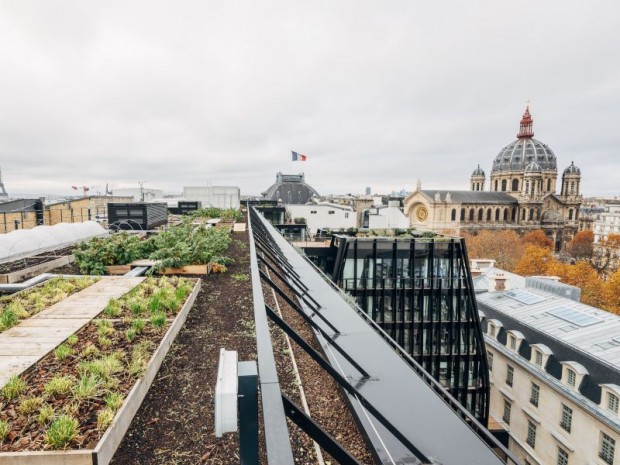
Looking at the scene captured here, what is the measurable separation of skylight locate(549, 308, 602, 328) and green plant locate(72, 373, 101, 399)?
28727 mm

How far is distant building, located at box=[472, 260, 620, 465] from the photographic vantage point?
60.8 ft

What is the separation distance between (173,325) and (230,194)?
46.3 metres

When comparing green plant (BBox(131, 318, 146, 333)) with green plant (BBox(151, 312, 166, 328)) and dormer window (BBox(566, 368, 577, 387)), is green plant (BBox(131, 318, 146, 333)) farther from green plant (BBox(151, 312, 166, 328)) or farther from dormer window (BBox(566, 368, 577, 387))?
dormer window (BBox(566, 368, 577, 387))

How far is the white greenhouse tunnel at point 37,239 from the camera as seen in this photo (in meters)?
12.6

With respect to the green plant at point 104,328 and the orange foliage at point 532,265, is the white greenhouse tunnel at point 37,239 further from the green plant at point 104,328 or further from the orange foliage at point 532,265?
the orange foliage at point 532,265

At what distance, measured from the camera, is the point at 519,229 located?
11019 cm

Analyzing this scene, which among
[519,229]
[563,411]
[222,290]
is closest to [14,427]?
[222,290]

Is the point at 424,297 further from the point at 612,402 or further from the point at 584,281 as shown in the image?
the point at 584,281

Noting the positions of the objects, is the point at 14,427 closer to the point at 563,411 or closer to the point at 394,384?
the point at 394,384

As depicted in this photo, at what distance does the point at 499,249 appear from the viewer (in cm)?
8231

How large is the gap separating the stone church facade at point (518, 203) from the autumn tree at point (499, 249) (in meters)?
19.2

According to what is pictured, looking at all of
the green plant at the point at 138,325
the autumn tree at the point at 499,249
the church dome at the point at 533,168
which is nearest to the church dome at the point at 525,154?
the church dome at the point at 533,168

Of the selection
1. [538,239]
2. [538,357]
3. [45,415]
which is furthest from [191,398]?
[538,239]

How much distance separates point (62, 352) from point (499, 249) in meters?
91.6
